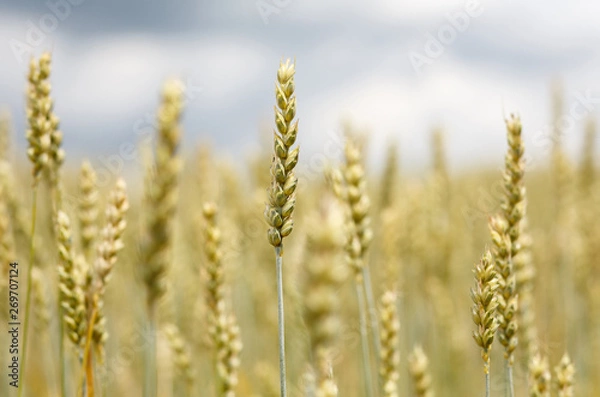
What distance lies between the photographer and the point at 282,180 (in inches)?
46.4

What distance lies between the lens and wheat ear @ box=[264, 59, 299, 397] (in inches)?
46.1

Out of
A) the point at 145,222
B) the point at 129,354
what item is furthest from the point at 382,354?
the point at 129,354

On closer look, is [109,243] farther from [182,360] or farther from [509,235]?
[182,360]

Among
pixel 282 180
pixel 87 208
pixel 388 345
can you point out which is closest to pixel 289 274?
pixel 388 345

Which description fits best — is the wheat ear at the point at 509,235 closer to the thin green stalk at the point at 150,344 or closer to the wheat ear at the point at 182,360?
the thin green stalk at the point at 150,344

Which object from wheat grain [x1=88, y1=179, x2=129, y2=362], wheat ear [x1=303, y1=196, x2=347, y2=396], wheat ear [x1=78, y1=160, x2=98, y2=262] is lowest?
wheat ear [x1=303, y1=196, x2=347, y2=396]

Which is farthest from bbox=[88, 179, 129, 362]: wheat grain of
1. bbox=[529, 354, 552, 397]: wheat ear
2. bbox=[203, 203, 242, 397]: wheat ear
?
bbox=[529, 354, 552, 397]: wheat ear

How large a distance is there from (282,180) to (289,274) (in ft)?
5.31

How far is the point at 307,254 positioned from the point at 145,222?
1.55 ft

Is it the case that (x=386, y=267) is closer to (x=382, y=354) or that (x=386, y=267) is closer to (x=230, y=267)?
(x=382, y=354)

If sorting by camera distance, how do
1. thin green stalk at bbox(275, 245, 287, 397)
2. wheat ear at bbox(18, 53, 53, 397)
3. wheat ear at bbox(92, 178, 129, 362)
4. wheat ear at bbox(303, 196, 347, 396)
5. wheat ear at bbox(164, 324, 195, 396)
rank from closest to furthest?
wheat ear at bbox(303, 196, 347, 396) → thin green stalk at bbox(275, 245, 287, 397) → wheat ear at bbox(92, 178, 129, 362) → wheat ear at bbox(18, 53, 53, 397) → wheat ear at bbox(164, 324, 195, 396)

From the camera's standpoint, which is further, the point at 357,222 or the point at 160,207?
the point at 357,222

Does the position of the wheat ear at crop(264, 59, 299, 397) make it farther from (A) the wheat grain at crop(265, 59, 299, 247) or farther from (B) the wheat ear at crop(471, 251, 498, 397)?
(B) the wheat ear at crop(471, 251, 498, 397)

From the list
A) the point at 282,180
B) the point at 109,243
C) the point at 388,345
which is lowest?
the point at 388,345
